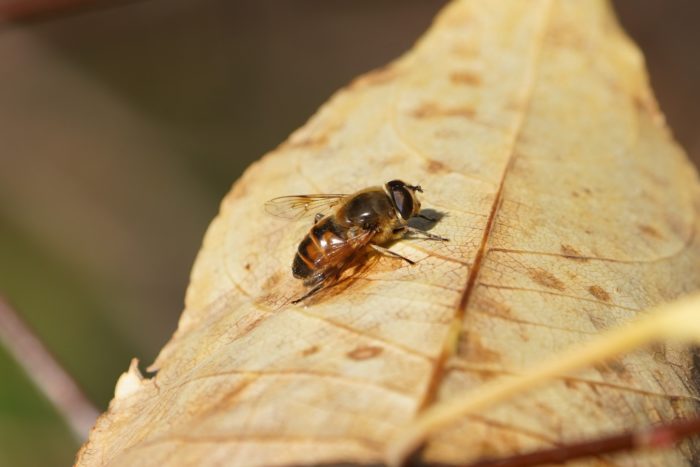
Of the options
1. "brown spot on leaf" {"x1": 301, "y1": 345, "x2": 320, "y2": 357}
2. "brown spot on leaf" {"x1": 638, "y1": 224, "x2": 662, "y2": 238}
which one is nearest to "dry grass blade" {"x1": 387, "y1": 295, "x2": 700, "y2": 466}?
"brown spot on leaf" {"x1": 301, "y1": 345, "x2": 320, "y2": 357}

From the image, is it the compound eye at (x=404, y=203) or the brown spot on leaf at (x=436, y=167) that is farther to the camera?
the brown spot on leaf at (x=436, y=167)

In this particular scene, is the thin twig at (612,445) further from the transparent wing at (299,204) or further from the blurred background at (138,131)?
the blurred background at (138,131)

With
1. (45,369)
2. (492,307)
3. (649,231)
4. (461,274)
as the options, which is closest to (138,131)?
(45,369)

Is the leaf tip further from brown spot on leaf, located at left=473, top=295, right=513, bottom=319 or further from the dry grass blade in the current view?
the dry grass blade

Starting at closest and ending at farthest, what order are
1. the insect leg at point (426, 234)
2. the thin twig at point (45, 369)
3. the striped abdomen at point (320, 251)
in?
1. the insect leg at point (426, 234)
2. the striped abdomen at point (320, 251)
3. the thin twig at point (45, 369)

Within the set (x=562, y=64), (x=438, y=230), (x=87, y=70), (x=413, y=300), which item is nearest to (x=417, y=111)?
(x=562, y=64)

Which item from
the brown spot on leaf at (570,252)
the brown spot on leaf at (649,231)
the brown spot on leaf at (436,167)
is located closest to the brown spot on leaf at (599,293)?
the brown spot on leaf at (570,252)
